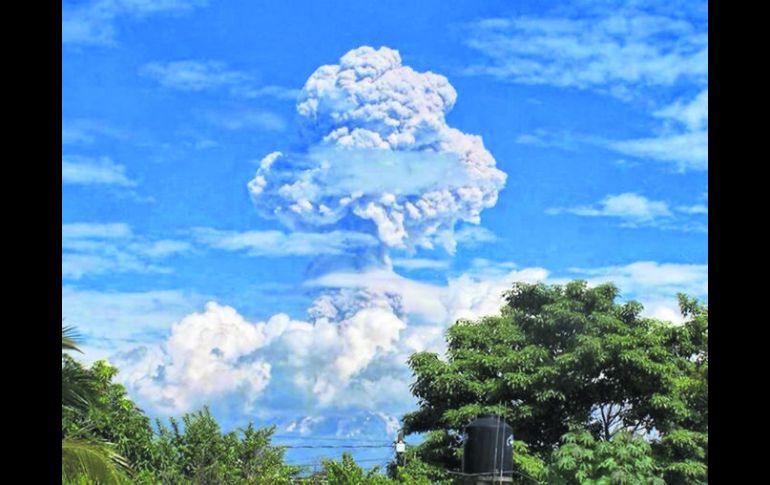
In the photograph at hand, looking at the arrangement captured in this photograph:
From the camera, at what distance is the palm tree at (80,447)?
14.3 feet

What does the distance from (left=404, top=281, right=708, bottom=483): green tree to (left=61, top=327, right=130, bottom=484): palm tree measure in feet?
27.7

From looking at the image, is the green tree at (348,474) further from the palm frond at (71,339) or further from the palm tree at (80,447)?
the palm frond at (71,339)

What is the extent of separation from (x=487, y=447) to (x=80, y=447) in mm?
5218

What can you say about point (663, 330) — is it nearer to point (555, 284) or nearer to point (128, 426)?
point (555, 284)

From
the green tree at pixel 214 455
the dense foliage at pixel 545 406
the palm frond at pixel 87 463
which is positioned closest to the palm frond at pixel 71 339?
the palm frond at pixel 87 463

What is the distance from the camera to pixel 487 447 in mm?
9375

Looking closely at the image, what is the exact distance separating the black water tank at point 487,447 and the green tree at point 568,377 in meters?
3.39

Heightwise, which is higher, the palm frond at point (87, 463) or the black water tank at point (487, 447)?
the black water tank at point (487, 447)

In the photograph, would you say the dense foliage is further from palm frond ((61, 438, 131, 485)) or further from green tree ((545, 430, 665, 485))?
palm frond ((61, 438, 131, 485))

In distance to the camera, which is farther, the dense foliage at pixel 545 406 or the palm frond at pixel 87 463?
the dense foliage at pixel 545 406

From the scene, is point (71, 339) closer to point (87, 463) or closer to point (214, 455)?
point (87, 463)
